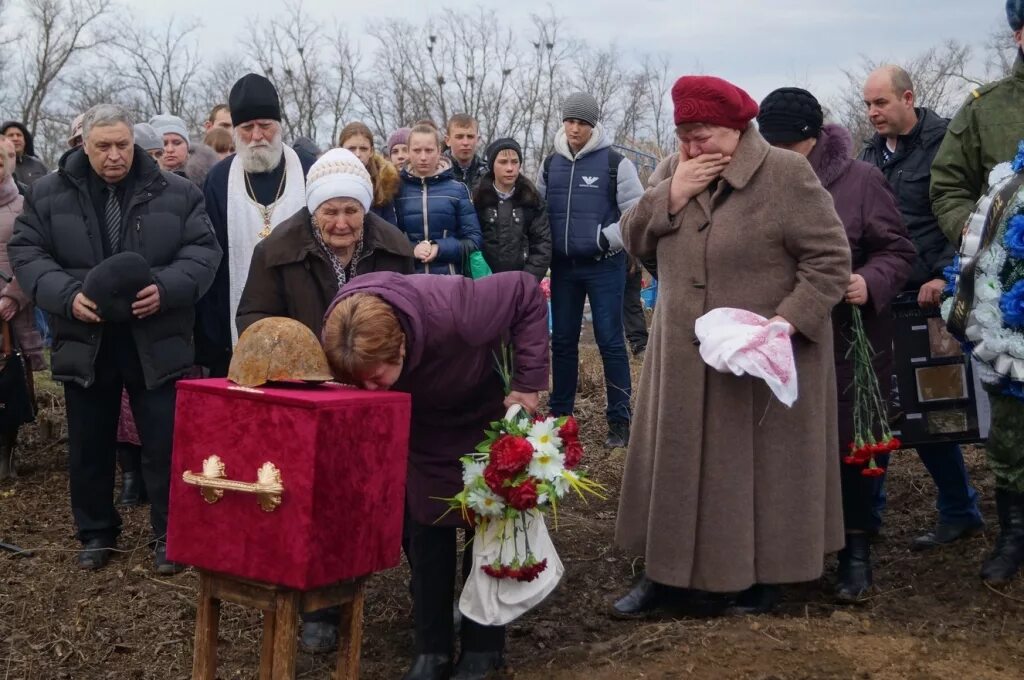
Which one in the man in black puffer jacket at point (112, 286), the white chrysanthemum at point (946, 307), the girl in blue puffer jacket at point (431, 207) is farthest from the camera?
the girl in blue puffer jacket at point (431, 207)

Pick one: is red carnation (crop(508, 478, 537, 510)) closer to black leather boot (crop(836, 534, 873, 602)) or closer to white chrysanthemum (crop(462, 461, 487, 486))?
white chrysanthemum (crop(462, 461, 487, 486))

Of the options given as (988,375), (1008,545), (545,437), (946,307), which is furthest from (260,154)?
(1008,545)

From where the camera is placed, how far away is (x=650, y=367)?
473 centimetres

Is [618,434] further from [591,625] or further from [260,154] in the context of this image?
[260,154]

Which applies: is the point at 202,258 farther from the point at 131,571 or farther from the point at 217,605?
the point at 217,605

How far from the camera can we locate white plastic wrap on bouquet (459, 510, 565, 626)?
404cm

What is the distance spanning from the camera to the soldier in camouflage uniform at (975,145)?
5043 millimetres

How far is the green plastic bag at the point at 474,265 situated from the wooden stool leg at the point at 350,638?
381cm

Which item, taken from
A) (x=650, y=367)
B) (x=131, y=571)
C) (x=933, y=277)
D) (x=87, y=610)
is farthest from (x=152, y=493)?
(x=933, y=277)

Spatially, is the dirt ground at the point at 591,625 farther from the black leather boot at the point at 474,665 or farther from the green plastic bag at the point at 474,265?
the green plastic bag at the point at 474,265

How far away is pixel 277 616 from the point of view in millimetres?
3350

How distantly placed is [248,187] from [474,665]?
9.35ft

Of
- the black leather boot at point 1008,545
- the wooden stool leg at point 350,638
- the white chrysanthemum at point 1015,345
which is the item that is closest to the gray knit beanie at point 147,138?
the wooden stool leg at point 350,638

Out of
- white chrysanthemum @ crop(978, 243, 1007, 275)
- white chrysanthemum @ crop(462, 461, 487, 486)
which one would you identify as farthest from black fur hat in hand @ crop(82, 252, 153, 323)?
white chrysanthemum @ crop(978, 243, 1007, 275)
